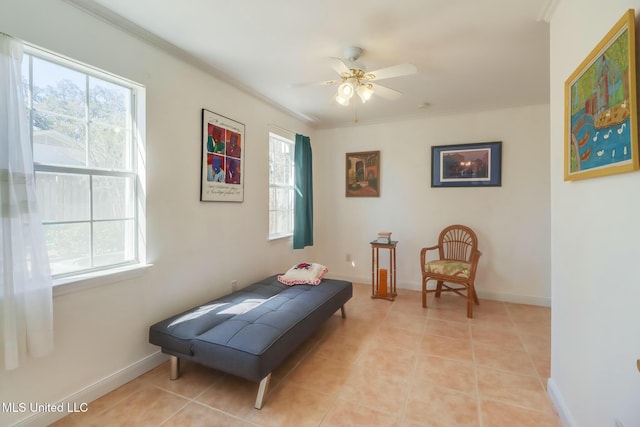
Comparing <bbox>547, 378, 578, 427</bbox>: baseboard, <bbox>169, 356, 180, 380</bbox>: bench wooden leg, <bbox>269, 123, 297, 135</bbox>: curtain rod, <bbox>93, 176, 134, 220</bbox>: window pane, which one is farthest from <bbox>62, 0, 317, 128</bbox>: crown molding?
<bbox>547, 378, 578, 427</bbox>: baseboard

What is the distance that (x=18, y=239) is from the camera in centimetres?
146

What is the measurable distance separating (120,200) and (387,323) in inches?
102

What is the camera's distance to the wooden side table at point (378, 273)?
3.82m

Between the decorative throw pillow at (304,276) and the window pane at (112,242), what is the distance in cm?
142

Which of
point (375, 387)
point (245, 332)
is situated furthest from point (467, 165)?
point (245, 332)

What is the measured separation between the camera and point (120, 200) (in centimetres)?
208

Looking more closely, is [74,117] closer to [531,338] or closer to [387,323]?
[387,323]

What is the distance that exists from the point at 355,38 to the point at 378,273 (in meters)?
2.73

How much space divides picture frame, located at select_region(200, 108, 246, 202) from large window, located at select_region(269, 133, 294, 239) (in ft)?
2.33

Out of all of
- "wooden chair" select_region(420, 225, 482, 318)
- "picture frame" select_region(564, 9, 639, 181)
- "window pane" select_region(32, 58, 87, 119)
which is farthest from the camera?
"wooden chair" select_region(420, 225, 482, 318)

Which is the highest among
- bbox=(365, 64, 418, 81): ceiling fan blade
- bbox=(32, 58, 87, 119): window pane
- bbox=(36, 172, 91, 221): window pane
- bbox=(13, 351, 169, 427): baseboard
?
bbox=(365, 64, 418, 81): ceiling fan blade

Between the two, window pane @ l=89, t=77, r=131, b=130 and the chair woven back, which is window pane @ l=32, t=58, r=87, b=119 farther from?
the chair woven back

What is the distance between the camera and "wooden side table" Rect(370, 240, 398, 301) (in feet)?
12.5

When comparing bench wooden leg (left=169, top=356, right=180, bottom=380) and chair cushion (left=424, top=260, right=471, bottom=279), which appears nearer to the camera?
bench wooden leg (left=169, top=356, right=180, bottom=380)
